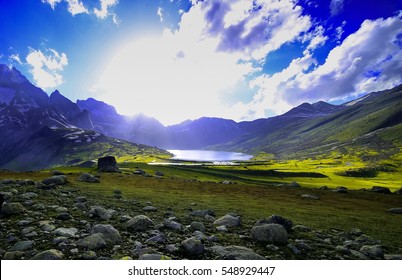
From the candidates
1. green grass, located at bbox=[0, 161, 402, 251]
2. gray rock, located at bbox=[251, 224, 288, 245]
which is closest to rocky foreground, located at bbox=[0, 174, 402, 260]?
gray rock, located at bbox=[251, 224, 288, 245]

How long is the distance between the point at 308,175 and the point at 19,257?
411 feet

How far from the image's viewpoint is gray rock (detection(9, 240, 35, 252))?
8555 millimetres

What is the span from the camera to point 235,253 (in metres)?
9.41

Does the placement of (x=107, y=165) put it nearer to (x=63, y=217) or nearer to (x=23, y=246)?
(x=63, y=217)

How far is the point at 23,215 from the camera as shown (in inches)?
498

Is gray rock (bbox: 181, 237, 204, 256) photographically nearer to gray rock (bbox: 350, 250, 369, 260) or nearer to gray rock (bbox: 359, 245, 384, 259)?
gray rock (bbox: 350, 250, 369, 260)

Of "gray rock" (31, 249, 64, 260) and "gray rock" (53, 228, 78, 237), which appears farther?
"gray rock" (53, 228, 78, 237)

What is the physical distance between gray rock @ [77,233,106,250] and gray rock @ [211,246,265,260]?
412cm

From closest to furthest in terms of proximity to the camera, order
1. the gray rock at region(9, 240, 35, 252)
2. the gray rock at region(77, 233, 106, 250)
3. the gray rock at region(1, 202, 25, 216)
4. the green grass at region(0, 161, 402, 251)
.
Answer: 1. the gray rock at region(9, 240, 35, 252)
2. the gray rock at region(77, 233, 106, 250)
3. the gray rock at region(1, 202, 25, 216)
4. the green grass at region(0, 161, 402, 251)

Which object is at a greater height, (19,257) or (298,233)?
(19,257)

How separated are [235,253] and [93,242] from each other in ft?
17.0

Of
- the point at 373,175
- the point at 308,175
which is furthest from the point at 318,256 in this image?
the point at 373,175
